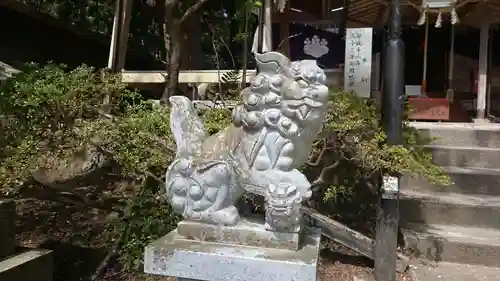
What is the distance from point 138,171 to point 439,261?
3.25 m

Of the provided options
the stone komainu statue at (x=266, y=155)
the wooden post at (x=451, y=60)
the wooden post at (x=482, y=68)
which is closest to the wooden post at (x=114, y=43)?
the stone komainu statue at (x=266, y=155)

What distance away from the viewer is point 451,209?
5.21 m

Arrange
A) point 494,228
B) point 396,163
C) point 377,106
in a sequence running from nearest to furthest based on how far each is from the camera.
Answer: point 396,163
point 377,106
point 494,228

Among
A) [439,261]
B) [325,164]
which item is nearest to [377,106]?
[325,164]

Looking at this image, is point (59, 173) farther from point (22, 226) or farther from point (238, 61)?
point (238, 61)

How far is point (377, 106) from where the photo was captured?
15.2 feet

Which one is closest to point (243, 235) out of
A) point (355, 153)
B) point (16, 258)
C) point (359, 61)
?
point (355, 153)

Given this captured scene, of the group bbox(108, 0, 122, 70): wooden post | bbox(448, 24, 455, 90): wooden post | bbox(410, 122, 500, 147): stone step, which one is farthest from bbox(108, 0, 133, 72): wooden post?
bbox(448, 24, 455, 90): wooden post

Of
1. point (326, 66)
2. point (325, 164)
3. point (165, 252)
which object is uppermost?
point (326, 66)

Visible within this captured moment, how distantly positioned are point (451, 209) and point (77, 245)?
4.44 m

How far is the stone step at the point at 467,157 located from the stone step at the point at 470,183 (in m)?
0.24

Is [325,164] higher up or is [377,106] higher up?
[377,106]

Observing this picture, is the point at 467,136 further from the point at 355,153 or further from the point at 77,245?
the point at 77,245

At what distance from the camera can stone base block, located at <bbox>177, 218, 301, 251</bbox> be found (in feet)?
6.93
